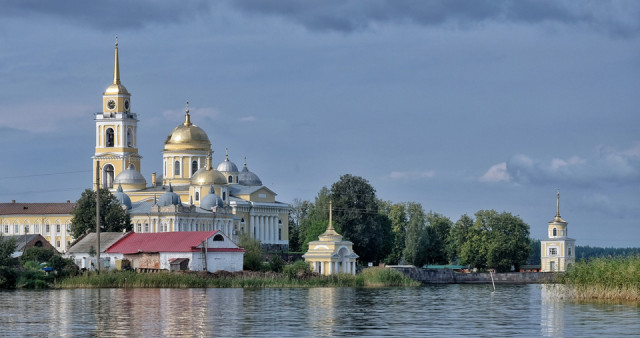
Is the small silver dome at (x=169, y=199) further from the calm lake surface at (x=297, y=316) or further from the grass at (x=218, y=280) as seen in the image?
the calm lake surface at (x=297, y=316)

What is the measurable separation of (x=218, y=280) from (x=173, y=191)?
4592 cm

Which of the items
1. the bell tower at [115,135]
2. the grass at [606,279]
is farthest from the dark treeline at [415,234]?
the grass at [606,279]

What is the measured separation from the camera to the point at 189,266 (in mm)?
70312

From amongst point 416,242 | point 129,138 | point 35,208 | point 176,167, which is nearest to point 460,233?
point 416,242

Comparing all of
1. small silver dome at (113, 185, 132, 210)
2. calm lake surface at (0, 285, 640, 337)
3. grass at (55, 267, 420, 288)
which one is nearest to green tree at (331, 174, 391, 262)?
small silver dome at (113, 185, 132, 210)

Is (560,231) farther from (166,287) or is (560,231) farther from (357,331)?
(357,331)

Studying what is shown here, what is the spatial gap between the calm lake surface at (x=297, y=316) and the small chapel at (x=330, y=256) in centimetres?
2429

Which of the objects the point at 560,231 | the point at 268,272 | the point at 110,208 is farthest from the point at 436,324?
the point at 560,231

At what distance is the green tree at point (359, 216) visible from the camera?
95875 mm

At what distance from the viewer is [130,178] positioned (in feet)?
361

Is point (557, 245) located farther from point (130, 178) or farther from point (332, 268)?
point (130, 178)

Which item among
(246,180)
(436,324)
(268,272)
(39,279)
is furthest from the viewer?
(246,180)

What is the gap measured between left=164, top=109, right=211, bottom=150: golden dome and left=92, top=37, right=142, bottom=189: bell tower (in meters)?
3.90

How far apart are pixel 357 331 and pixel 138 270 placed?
41.1m
